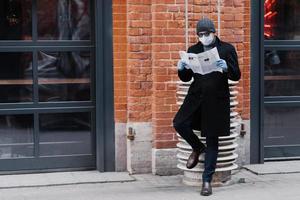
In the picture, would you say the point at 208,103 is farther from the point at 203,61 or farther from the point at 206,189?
the point at 206,189

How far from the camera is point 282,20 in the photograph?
8555 mm

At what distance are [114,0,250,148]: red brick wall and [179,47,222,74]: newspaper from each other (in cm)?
92

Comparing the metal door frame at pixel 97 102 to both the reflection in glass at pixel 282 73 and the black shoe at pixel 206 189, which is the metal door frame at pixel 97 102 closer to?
the black shoe at pixel 206 189

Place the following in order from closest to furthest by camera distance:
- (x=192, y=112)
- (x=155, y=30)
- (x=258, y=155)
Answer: (x=192, y=112)
(x=155, y=30)
(x=258, y=155)

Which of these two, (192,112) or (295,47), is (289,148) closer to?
(295,47)

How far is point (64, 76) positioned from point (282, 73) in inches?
121

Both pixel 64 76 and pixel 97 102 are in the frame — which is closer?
pixel 97 102

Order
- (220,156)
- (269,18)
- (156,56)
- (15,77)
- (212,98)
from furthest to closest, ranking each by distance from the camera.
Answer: (269,18), (15,77), (156,56), (220,156), (212,98)

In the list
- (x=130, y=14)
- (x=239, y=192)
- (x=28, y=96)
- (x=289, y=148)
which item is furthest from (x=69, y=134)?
(x=289, y=148)

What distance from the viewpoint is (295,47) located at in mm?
8586

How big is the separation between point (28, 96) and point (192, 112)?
7.52 feet

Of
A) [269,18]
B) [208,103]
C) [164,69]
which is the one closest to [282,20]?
[269,18]

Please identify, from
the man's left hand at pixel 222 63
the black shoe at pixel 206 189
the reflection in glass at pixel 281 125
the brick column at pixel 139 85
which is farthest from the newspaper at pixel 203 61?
the reflection in glass at pixel 281 125

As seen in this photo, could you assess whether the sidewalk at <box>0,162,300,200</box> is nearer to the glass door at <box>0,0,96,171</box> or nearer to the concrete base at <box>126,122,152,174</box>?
the concrete base at <box>126,122,152,174</box>
